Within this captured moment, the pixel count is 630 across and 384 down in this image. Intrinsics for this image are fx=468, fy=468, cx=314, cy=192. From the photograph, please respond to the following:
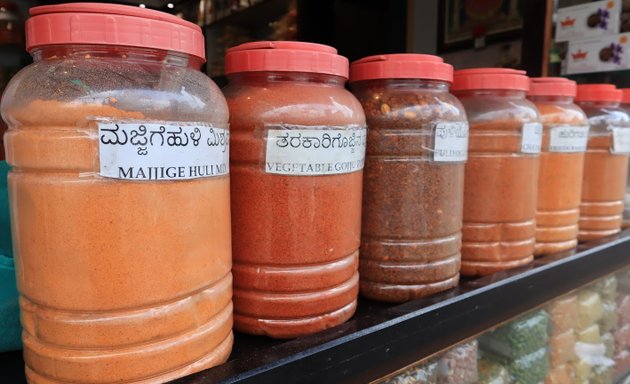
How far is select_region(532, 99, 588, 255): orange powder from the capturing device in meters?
0.96

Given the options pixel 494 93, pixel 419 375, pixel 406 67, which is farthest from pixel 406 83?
pixel 419 375

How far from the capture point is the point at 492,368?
103 cm

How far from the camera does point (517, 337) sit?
3.38ft

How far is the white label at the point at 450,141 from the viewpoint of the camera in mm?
711

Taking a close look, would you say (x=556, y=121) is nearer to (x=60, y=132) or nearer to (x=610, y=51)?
(x=60, y=132)

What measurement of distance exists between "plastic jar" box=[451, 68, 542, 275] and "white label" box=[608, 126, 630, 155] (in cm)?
34

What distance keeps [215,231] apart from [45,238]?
0.17m

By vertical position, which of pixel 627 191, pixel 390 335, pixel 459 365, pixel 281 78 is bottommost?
pixel 459 365

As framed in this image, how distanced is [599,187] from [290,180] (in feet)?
2.87

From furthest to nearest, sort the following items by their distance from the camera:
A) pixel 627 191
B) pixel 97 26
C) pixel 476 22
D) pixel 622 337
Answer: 1. pixel 476 22
2. pixel 622 337
3. pixel 627 191
4. pixel 97 26

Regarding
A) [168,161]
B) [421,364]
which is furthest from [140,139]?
[421,364]

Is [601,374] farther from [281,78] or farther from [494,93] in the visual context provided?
[281,78]

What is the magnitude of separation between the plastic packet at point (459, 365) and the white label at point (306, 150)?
0.46 meters

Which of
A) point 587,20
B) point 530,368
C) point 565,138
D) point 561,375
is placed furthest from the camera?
point 587,20
